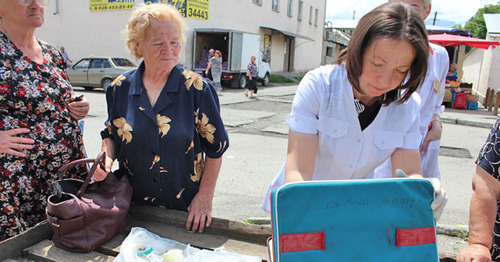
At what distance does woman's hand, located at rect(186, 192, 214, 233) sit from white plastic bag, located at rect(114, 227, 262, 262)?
16 cm

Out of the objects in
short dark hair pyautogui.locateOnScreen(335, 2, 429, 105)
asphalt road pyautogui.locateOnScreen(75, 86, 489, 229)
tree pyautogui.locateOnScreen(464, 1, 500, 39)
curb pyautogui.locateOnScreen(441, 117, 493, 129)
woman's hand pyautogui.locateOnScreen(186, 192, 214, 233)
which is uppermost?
tree pyautogui.locateOnScreen(464, 1, 500, 39)

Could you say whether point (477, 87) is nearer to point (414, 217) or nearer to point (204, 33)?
point (204, 33)

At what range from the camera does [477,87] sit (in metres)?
18.0

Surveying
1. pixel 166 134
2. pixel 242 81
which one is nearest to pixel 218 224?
pixel 166 134

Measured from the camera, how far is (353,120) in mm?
1535

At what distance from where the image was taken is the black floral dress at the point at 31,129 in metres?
1.75

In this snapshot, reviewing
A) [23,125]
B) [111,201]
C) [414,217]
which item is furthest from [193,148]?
[414,217]

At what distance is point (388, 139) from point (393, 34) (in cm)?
45

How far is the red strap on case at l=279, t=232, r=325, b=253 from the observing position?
113 centimetres

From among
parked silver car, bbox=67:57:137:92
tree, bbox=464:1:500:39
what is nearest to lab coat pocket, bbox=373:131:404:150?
parked silver car, bbox=67:57:137:92

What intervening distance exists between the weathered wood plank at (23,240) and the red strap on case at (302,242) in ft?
3.78

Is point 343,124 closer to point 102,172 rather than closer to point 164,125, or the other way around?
point 164,125

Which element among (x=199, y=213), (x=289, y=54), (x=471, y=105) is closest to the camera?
(x=199, y=213)

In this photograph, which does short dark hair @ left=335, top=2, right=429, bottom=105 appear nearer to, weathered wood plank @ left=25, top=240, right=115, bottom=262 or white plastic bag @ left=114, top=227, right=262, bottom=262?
white plastic bag @ left=114, top=227, right=262, bottom=262
